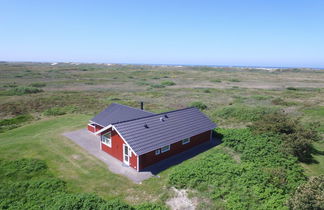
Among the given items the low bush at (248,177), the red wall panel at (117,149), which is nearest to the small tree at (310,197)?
the low bush at (248,177)

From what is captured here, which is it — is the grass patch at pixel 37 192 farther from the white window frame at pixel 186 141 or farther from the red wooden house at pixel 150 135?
the white window frame at pixel 186 141

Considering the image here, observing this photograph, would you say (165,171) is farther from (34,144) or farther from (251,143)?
(34,144)

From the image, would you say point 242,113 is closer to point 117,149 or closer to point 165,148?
point 165,148

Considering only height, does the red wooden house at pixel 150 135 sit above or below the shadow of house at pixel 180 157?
above

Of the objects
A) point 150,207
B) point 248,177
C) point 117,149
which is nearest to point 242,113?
point 248,177

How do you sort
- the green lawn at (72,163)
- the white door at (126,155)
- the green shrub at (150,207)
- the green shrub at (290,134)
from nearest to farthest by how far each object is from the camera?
the green shrub at (150,207)
the green lawn at (72,163)
the white door at (126,155)
the green shrub at (290,134)

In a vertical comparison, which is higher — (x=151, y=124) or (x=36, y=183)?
(x=151, y=124)

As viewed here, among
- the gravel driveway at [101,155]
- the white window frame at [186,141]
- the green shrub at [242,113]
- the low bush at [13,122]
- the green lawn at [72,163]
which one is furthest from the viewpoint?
the green shrub at [242,113]

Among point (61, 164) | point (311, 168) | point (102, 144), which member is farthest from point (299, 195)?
point (61, 164)
